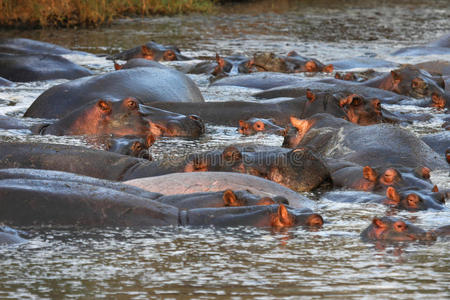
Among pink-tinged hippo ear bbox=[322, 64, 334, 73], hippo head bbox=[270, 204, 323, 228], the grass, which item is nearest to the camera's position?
hippo head bbox=[270, 204, 323, 228]

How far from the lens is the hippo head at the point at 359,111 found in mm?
7348

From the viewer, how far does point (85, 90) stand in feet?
26.3

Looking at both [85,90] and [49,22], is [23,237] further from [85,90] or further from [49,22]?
[49,22]

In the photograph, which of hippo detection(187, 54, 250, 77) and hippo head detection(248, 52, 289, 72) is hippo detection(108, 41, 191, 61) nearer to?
hippo detection(187, 54, 250, 77)

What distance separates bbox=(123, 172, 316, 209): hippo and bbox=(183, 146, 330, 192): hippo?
1.00 ft

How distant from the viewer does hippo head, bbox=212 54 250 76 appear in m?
11.2

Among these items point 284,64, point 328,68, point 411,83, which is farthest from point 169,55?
point 411,83

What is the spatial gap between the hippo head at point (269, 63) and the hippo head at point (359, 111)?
4.23 metres

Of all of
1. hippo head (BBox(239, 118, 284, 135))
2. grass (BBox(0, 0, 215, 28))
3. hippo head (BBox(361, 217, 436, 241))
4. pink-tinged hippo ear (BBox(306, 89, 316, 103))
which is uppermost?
grass (BBox(0, 0, 215, 28))

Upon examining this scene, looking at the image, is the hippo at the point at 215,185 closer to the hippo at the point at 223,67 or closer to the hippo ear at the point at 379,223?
the hippo ear at the point at 379,223

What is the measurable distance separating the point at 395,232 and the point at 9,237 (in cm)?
163

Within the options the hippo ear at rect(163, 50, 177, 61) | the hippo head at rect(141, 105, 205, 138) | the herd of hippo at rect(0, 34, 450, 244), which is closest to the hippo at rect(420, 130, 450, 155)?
the herd of hippo at rect(0, 34, 450, 244)

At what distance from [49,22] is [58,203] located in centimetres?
1462

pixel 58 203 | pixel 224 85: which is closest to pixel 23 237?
pixel 58 203
